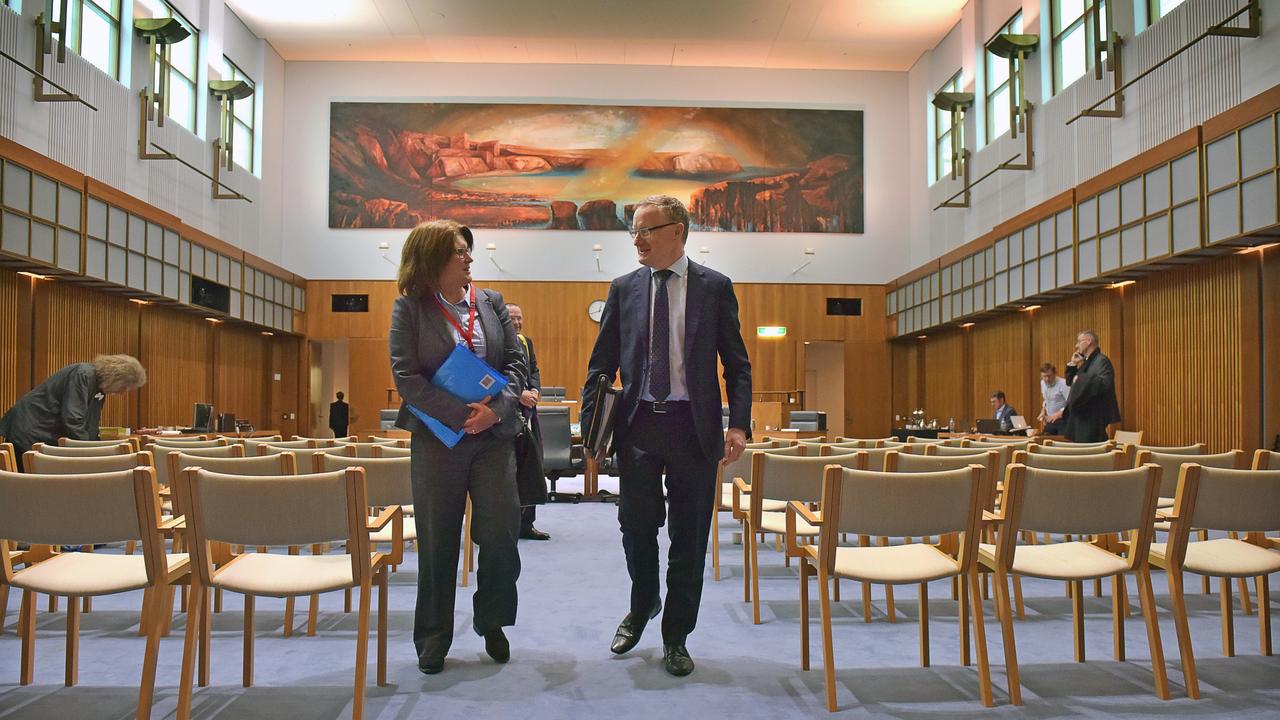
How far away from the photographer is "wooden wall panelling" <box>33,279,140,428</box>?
34.4 feet

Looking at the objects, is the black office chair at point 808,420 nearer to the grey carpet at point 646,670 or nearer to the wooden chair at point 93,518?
the grey carpet at point 646,670

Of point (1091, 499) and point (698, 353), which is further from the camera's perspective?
point (698, 353)

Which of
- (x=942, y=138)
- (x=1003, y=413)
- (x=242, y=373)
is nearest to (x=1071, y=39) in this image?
(x=942, y=138)

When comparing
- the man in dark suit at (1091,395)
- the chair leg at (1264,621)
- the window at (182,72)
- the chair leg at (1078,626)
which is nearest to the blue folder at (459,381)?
the chair leg at (1078,626)

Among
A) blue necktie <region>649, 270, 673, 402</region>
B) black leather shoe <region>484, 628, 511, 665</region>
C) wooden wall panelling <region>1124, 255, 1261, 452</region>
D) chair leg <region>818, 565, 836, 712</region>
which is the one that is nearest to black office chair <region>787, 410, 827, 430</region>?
wooden wall panelling <region>1124, 255, 1261, 452</region>

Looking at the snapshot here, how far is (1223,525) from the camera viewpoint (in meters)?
3.02

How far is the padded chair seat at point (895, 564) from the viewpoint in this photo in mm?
2703

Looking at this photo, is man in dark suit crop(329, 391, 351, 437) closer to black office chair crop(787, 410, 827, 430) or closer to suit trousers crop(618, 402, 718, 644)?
black office chair crop(787, 410, 827, 430)

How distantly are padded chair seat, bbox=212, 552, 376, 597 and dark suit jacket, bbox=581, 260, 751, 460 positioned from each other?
922mm

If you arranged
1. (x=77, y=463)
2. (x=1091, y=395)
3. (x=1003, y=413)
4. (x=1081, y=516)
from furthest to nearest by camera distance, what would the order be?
(x=1003, y=413), (x=1091, y=395), (x=77, y=463), (x=1081, y=516)

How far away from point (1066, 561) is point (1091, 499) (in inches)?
11.1

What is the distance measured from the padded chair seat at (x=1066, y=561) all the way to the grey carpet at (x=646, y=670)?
0.36m

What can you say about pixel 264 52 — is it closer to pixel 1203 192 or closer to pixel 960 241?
pixel 960 241

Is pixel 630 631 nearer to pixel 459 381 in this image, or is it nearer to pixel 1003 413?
pixel 459 381
